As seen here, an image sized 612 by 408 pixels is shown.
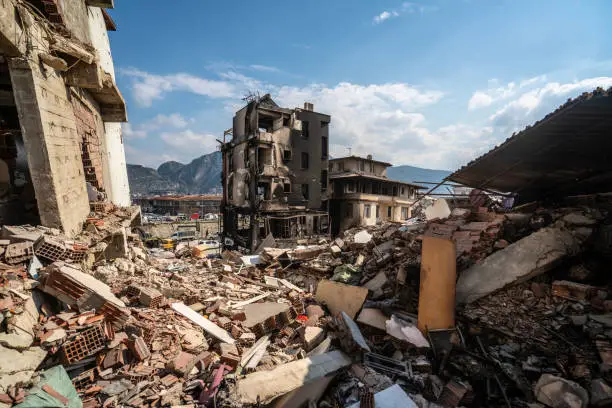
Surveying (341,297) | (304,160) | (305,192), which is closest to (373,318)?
(341,297)

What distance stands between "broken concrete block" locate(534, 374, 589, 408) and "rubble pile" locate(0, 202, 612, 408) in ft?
0.05

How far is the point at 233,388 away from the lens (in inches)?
140

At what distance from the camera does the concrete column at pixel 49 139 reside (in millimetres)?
4699

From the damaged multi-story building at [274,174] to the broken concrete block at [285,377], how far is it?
16.3 meters

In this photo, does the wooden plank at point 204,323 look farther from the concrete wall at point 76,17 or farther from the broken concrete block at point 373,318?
the concrete wall at point 76,17

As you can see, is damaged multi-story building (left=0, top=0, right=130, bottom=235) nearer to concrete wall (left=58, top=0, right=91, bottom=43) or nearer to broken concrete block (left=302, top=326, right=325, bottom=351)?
concrete wall (left=58, top=0, right=91, bottom=43)

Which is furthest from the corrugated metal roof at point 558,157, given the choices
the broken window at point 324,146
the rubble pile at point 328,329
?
the broken window at point 324,146

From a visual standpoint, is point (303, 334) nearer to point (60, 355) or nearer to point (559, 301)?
point (60, 355)

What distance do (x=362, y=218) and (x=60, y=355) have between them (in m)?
25.8

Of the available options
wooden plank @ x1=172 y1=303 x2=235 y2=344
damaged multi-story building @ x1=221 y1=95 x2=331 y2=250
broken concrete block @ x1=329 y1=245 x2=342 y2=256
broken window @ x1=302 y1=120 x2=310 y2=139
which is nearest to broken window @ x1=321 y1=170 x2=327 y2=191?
damaged multi-story building @ x1=221 y1=95 x2=331 y2=250

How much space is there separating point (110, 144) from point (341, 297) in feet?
42.1

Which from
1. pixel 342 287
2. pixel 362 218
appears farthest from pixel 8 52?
pixel 362 218

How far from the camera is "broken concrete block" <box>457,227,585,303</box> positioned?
552 cm

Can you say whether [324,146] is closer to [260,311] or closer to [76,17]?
[76,17]
